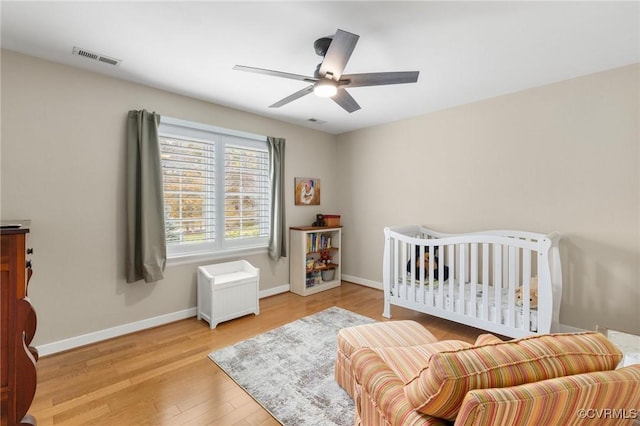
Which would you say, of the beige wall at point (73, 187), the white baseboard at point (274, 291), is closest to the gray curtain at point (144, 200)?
the beige wall at point (73, 187)

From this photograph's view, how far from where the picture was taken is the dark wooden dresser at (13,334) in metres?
1.20

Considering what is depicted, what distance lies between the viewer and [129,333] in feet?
9.09

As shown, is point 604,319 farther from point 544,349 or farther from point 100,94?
point 100,94

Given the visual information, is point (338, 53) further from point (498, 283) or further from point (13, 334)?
point (498, 283)

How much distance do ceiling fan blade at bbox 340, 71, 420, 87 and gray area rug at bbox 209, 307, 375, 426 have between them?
2.16m

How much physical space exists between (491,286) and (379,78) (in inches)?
103

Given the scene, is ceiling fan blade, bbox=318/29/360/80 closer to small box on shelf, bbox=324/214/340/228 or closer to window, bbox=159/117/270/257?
window, bbox=159/117/270/257

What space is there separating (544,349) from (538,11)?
1985mm

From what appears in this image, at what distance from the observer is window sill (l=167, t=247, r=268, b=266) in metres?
3.11

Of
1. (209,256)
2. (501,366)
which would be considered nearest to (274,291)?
(209,256)

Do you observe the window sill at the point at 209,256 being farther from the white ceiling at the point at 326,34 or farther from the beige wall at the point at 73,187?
the white ceiling at the point at 326,34

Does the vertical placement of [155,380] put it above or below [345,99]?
below

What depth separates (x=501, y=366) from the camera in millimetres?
812

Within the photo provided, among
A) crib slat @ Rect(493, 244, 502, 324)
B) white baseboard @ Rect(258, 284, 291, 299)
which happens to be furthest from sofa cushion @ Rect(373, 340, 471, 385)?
white baseboard @ Rect(258, 284, 291, 299)
